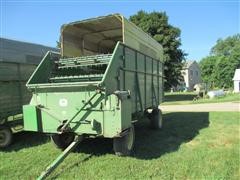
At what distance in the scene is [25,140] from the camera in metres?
8.77

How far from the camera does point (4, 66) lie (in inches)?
330

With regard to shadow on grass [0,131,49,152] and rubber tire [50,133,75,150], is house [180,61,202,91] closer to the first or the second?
shadow on grass [0,131,49,152]

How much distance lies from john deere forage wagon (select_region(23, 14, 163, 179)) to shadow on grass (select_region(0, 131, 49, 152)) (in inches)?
48.9

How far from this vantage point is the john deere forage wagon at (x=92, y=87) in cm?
603

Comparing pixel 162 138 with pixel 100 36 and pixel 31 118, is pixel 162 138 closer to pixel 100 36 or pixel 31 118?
pixel 100 36

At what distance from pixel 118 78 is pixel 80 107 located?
1.01 meters

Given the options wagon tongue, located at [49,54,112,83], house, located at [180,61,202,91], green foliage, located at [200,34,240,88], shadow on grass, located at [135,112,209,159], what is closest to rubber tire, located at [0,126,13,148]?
wagon tongue, located at [49,54,112,83]

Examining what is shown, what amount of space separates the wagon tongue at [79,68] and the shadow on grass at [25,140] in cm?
196

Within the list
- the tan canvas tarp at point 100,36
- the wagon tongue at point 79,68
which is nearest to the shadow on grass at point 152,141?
the wagon tongue at point 79,68

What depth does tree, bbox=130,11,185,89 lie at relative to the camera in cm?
3188

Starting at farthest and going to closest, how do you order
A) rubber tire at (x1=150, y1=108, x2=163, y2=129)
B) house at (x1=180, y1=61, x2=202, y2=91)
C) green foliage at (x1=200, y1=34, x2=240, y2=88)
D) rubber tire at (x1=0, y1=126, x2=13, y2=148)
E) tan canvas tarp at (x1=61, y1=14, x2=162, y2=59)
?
house at (x1=180, y1=61, x2=202, y2=91)
green foliage at (x1=200, y1=34, x2=240, y2=88)
rubber tire at (x1=150, y1=108, x2=163, y2=129)
rubber tire at (x1=0, y1=126, x2=13, y2=148)
tan canvas tarp at (x1=61, y1=14, x2=162, y2=59)

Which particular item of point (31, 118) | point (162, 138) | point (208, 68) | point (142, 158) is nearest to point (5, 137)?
point (31, 118)

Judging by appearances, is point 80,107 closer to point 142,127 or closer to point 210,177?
point 210,177

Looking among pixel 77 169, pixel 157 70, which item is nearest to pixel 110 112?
pixel 77 169
